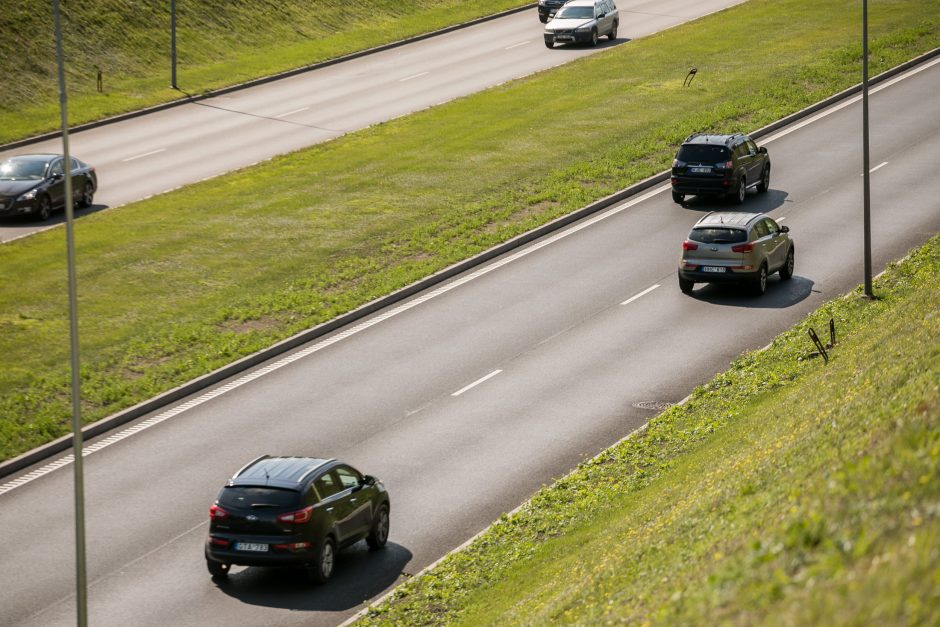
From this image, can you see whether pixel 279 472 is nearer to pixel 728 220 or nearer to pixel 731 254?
pixel 731 254

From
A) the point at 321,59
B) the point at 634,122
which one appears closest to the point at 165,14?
the point at 321,59

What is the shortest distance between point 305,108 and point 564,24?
1488 cm

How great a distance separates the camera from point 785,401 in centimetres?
2189

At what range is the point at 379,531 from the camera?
19.2m

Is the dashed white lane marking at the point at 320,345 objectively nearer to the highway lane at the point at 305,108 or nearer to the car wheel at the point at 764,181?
the car wheel at the point at 764,181

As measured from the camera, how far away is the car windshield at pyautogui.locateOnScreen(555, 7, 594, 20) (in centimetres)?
5938

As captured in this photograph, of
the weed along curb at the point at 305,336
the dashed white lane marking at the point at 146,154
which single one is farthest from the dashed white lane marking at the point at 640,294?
the dashed white lane marking at the point at 146,154

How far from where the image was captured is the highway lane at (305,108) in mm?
42094

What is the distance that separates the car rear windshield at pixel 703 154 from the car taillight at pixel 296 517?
22858 millimetres

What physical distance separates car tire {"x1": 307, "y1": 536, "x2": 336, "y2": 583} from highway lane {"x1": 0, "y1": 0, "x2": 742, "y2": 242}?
796 inches

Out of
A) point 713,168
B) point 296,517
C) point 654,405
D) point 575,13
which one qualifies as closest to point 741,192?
point 713,168

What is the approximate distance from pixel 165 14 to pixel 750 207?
99.3ft

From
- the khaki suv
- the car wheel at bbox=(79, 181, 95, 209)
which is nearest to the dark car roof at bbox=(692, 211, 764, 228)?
the khaki suv

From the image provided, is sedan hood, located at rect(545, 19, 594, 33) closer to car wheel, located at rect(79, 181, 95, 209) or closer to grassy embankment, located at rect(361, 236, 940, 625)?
car wheel, located at rect(79, 181, 95, 209)
